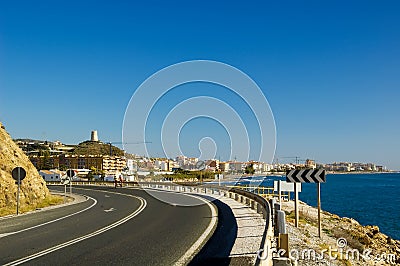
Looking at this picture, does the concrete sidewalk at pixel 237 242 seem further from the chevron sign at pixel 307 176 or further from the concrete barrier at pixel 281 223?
the chevron sign at pixel 307 176

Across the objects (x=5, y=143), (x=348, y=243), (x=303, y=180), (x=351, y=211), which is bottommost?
(x=351, y=211)

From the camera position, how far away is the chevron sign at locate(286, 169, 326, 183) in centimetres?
1506

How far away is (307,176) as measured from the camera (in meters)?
15.4

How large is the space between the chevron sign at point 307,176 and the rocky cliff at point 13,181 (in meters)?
18.1

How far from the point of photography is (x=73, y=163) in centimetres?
16700

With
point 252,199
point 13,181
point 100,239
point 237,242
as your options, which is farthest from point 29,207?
point 237,242

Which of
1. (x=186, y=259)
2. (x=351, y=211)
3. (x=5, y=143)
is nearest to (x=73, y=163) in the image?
(x=351, y=211)

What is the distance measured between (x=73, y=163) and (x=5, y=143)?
462 feet

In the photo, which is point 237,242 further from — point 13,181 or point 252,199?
point 13,181

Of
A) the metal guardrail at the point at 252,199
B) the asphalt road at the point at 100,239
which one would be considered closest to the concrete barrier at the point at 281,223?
the metal guardrail at the point at 252,199

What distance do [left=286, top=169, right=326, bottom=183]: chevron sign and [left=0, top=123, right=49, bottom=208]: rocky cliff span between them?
1811 centimetres

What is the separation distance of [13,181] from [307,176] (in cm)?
2006

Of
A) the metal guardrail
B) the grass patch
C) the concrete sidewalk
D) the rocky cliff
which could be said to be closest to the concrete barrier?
the metal guardrail

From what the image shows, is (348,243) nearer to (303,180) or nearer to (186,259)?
(303,180)
